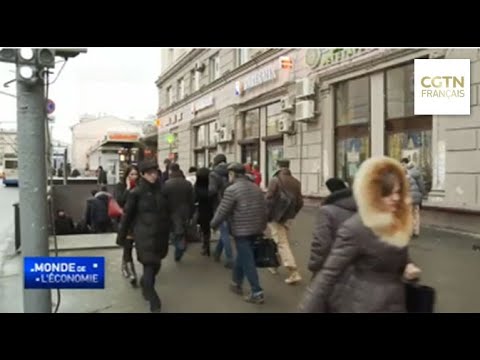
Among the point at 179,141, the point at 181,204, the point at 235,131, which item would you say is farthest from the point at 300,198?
the point at 179,141

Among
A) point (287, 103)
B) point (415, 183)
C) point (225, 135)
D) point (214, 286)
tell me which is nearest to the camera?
point (214, 286)

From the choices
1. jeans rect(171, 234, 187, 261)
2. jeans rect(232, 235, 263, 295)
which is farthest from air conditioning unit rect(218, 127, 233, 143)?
jeans rect(232, 235, 263, 295)

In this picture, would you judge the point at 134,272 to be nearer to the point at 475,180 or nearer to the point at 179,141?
the point at 475,180

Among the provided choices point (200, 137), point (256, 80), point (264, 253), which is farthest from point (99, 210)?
point (200, 137)

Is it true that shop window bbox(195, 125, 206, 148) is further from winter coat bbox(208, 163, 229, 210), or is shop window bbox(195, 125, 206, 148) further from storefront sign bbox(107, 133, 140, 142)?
winter coat bbox(208, 163, 229, 210)

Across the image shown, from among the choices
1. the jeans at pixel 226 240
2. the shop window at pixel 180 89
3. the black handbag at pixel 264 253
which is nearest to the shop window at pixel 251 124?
the jeans at pixel 226 240

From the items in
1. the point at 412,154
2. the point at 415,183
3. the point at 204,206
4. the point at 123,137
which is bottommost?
the point at 204,206

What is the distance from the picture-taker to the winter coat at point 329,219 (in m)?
3.73

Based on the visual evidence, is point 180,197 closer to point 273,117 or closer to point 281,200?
point 281,200

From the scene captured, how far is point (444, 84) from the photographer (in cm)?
851

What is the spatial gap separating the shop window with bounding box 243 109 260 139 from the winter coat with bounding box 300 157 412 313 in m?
12.6

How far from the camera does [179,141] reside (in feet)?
84.8

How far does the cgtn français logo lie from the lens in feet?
27.3

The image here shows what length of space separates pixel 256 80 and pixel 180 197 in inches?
363
